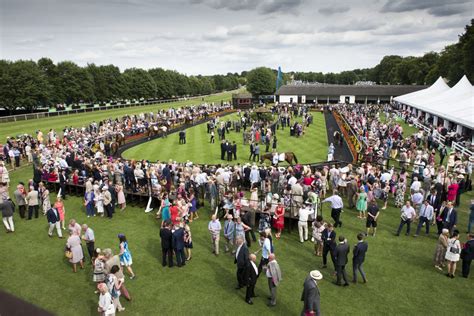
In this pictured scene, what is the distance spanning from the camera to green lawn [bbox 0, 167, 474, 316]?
26.2 ft

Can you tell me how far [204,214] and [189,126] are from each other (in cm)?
2712

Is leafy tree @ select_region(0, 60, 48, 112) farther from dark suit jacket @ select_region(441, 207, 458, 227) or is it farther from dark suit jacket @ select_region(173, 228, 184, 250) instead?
dark suit jacket @ select_region(441, 207, 458, 227)

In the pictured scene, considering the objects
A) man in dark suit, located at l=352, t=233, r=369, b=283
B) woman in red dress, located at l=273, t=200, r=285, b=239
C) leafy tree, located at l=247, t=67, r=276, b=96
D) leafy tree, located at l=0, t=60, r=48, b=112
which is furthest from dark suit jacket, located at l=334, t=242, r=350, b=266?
leafy tree, located at l=247, t=67, r=276, b=96

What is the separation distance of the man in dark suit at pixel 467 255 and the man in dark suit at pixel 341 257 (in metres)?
3.27

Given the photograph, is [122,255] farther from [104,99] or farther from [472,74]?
[104,99]

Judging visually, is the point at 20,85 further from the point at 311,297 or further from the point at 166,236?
the point at 311,297

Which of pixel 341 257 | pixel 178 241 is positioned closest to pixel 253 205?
pixel 178 241

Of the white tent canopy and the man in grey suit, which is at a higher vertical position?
the white tent canopy

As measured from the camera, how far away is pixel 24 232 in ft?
40.9

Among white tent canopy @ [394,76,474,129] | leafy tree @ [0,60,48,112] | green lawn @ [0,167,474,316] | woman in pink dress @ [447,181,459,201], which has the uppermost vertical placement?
leafy tree @ [0,60,48,112]

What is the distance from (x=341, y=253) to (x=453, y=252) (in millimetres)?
3165

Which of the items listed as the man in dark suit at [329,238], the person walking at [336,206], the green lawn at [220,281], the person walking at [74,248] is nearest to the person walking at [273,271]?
the green lawn at [220,281]

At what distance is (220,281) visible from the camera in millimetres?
9125

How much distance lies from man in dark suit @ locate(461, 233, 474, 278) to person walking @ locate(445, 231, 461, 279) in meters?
0.21
